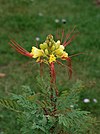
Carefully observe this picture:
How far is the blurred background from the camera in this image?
4.38m

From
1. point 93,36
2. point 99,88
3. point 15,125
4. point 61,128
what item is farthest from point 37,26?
point 61,128

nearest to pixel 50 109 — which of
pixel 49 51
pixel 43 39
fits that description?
pixel 49 51

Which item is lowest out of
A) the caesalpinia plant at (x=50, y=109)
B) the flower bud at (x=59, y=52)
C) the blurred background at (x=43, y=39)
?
the caesalpinia plant at (x=50, y=109)

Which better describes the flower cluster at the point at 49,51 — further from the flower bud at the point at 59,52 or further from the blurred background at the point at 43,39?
the blurred background at the point at 43,39

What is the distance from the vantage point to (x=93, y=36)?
5.68 m

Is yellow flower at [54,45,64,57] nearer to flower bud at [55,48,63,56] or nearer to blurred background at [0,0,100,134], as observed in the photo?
flower bud at [55,48,63,56]

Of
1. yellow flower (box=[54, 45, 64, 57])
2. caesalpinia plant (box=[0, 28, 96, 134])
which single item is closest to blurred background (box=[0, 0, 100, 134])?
caesalpinia plant (box=[0, 28, 96, 134])

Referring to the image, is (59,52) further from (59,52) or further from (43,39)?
(43,39)

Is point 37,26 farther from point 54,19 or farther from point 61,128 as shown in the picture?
point 61,128

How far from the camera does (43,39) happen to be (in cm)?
554

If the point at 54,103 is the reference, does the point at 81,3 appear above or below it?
above

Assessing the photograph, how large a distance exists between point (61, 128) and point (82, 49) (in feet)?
8.64

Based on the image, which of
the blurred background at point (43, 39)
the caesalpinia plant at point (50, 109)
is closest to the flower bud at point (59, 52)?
the caesalpinia plant at point (50, 109)

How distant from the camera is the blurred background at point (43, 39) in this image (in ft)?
14.4
